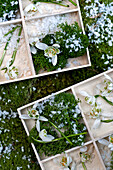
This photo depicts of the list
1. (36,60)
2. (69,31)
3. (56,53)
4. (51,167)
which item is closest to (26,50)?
(36,60)

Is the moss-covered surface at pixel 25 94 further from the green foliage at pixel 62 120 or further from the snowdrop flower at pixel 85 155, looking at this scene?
the snowdrop flower at pixel 85 155

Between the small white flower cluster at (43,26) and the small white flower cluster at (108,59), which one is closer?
the small white flower cluster at (43,26)

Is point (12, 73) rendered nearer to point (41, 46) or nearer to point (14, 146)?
point (41, 46)

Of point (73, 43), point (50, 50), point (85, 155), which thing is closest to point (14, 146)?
point (85, 155)

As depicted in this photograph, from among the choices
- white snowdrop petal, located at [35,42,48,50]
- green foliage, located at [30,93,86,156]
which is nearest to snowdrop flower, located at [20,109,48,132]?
green foliage, located at [30,93,86,156]

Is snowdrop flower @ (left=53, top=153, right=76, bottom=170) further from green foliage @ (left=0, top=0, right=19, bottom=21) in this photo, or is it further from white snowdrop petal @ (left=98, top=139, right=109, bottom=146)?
green foliage @ (left=0, top=0, right=19, bottom=21)

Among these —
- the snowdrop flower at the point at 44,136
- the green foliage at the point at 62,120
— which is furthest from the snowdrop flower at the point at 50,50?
the snowdrop flower at the point at 44,136
